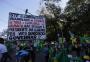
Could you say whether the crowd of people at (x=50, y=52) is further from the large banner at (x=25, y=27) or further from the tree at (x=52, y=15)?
the tree at (x=52, y=15)

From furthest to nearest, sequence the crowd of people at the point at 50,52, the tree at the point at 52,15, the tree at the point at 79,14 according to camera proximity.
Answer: the tree at the point at 52,15
the tree at the point at 79,14
the crowd of people at the point at 50,52

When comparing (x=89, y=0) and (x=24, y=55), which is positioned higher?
(x=89, y=0)

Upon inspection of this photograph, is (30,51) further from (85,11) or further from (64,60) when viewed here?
(85,11)

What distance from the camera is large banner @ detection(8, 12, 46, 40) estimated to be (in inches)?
425

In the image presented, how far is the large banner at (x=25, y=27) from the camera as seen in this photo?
35.4 ft

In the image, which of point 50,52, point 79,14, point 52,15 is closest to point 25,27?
point 50,52

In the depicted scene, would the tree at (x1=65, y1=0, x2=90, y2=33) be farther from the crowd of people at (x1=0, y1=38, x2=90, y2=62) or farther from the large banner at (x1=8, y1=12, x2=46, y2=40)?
the large banner at (x1=8, y1=12, x2=46, y2=40)

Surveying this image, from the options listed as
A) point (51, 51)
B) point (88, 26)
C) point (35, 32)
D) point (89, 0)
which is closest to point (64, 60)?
point (51, 51)

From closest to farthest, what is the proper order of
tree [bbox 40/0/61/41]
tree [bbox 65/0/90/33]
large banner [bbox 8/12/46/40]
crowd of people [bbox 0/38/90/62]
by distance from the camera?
crowd of people [bbox 0/38/90/62], large banner [bbox 8/12/46/40], tree [bbox 65/0/90/33], tree [bbox 40/0/61/41]

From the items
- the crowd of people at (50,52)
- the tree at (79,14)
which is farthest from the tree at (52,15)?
the crowd of people at (50,52)

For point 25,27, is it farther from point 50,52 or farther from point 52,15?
point 52,15

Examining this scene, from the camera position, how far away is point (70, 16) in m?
43.4

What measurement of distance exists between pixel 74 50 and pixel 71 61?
0.41m

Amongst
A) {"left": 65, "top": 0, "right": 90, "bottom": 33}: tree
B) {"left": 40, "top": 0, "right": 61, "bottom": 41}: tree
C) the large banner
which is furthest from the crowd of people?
{"left": 40, "top": 0, "right": 61, "bottom": 41}: tree
